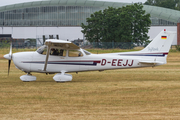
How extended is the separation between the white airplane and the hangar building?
48278 mm

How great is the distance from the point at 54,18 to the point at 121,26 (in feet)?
59.5

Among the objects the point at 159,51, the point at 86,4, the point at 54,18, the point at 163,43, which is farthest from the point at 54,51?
Answer: the point at 86,4

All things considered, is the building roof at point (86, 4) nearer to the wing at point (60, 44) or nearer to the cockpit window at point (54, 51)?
the cockpit window at point (54, 51)

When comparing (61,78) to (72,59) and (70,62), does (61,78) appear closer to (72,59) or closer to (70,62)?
(70,62)

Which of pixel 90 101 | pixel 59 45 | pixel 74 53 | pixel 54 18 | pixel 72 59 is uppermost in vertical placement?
pixel 54 18

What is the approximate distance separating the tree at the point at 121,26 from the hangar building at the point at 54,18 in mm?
9977

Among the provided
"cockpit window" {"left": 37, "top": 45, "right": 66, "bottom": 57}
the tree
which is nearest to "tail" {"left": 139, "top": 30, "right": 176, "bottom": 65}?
"cockpit window" {"left": 37, "top": 45, "right": 66, "bottom": 57}

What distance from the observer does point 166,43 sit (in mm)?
13453

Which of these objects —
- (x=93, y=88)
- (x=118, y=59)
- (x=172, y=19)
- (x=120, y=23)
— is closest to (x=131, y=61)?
(x=118, y=59)

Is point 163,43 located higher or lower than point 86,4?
lower

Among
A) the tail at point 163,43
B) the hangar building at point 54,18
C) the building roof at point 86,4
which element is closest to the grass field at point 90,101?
the tail at point 163,43

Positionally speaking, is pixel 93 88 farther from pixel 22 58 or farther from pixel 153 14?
pixel 153 14

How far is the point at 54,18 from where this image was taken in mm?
62375

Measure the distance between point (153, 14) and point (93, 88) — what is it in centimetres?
5366
